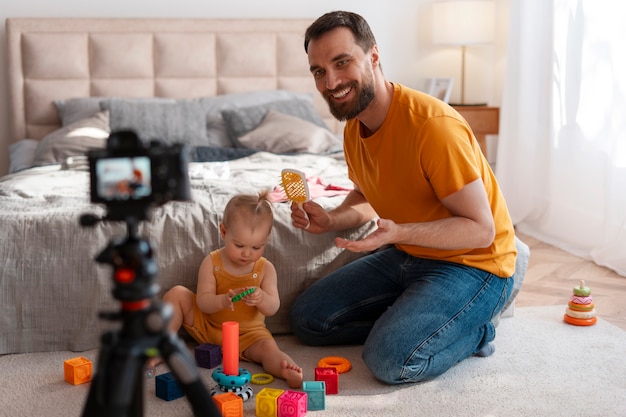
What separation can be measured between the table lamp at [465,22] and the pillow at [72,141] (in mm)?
2066

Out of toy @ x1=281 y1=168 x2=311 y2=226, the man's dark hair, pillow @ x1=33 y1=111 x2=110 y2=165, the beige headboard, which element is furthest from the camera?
the beige headboard

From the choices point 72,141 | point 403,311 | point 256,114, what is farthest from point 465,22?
point 403,311

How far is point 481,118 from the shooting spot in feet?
15.4

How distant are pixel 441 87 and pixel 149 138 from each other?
191 centimetres

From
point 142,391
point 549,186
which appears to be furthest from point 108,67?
point 142,391

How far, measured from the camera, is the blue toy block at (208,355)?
7.61 ft

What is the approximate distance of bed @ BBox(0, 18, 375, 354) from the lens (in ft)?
8.07

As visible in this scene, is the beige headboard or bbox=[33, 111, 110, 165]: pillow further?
the beige headboard

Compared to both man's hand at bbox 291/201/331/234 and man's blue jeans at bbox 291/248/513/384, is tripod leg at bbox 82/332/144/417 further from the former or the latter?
man's hand at bbox 291/201/331/234

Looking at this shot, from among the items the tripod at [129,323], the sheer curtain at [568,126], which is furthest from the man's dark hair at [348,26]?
the sheer curtain at [568,126]

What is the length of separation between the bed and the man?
326mm

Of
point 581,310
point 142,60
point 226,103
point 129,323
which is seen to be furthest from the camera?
point 142,60

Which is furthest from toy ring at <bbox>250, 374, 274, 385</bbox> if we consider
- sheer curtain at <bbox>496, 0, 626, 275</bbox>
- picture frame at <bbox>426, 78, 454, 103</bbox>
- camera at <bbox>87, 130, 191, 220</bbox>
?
picture frame at <bbox>426, 78, 454, 103</bbox>

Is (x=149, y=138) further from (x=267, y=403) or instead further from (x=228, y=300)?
(x=267, y=403)
